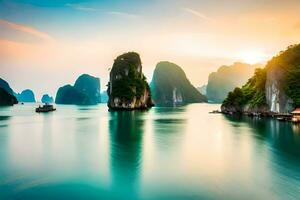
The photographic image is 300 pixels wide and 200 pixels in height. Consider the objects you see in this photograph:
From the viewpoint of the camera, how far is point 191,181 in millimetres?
17875

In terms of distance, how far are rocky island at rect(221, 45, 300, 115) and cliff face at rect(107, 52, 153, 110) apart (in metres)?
34.7

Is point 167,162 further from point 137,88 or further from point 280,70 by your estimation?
point 137,88

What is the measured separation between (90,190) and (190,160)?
1079 cm

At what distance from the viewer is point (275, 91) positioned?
2530 inches

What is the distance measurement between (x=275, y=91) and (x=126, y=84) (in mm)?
53553

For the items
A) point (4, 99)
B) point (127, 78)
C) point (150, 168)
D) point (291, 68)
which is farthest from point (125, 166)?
point (4, 99)

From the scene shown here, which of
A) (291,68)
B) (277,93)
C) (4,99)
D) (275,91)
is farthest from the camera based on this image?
(4,99)

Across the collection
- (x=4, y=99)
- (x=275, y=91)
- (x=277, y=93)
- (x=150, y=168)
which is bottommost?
(x=150, y=168)

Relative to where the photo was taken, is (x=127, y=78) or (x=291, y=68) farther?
(x=127, y=78)

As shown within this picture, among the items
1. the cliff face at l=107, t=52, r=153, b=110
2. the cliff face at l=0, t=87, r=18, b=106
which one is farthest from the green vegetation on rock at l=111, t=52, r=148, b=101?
the cliff face at l=0, t=87, r=18, b=106

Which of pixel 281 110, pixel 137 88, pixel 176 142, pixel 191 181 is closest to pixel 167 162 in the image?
pixel 191 181

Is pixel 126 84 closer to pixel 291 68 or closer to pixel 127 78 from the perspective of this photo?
pixel 127 78

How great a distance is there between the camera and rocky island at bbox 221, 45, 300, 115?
61531mm

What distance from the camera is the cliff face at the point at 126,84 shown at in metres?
99.2
